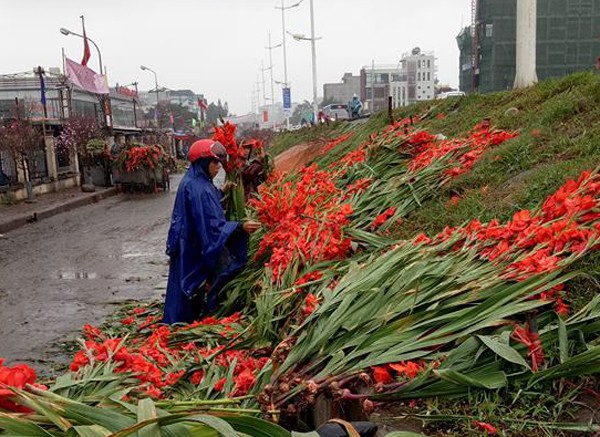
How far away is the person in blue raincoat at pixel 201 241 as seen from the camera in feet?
13.7

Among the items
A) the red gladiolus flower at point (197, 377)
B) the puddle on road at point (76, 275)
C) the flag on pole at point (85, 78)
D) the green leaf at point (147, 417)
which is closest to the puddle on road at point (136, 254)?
the puddle on road at point (76, 275)

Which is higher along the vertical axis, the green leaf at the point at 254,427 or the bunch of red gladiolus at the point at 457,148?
the bunch of red gladiolus at the point at 457,148

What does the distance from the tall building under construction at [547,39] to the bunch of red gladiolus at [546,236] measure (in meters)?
22.5

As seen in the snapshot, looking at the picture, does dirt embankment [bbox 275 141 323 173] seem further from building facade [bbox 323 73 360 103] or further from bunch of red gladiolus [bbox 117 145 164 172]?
building facade [bbox 323 73 360 103]

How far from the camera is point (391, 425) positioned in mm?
2158

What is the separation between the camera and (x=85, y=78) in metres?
20.9

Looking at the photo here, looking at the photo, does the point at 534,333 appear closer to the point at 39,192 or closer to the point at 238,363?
the point at 238,363

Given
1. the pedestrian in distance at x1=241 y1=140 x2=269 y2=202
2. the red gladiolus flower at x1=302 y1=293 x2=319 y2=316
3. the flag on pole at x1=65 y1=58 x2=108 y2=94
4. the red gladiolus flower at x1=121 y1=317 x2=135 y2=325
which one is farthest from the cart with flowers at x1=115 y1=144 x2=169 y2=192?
the red gladiolus flower at x1=302 y1=293 x2=319 y2=316

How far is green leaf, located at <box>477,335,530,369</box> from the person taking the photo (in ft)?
7.02

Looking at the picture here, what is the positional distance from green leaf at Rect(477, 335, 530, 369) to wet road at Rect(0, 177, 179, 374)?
11.4ft

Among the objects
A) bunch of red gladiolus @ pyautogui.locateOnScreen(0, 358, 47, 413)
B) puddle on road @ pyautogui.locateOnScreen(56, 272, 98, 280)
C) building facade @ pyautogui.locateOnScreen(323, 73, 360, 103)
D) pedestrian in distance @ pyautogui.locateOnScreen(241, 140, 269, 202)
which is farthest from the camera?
building facade @ pyautogui.locateOnScreen(323, 73, 360, 103)

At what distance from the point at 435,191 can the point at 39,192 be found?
15.8 m

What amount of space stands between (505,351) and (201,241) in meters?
2.53

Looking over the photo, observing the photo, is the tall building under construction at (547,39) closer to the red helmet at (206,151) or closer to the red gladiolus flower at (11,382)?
the red helmet at (206,151)
